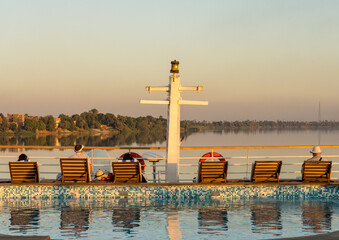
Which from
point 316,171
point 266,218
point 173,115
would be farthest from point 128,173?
point 316,171

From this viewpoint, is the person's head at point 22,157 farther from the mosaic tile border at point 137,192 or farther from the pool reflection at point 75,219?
the pool reflection at point 75,219

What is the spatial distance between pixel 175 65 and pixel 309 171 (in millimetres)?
3851

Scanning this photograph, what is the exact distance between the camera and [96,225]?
26.3 feet

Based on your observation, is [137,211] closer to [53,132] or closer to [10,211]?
[10,211]

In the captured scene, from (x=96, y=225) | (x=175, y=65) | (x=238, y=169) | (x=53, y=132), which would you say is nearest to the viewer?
(x=96, y=225)

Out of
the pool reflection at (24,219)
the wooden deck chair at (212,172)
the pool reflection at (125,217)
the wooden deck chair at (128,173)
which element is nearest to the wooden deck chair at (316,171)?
the wooden deck chair at (212,172)

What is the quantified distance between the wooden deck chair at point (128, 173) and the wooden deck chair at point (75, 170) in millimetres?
646

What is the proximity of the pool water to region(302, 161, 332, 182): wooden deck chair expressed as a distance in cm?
76

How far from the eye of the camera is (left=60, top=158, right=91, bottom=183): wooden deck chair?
36.2ft

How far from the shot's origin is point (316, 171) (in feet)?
37.3

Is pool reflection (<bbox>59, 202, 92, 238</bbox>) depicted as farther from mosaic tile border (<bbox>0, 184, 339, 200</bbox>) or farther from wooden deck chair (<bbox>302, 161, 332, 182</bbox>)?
wooden deck chair (<bbox>302, 161, 332, 182</bbox>)

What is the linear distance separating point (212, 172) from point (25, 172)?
4100 mm

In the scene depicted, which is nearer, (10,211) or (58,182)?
(10,211)

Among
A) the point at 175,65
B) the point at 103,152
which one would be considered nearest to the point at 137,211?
the point at 175,65
